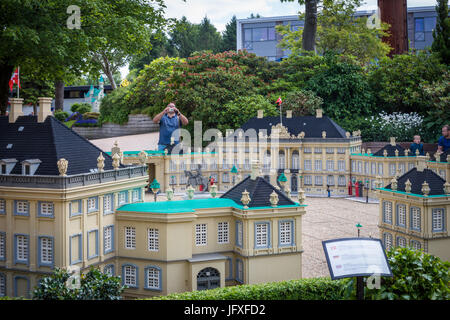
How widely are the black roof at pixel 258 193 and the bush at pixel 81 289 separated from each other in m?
13.3

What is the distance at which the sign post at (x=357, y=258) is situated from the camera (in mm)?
17422

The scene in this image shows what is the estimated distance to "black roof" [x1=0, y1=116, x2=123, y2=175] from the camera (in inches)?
1401

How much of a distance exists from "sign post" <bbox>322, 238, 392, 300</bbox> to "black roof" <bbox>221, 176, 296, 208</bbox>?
19.5 metres

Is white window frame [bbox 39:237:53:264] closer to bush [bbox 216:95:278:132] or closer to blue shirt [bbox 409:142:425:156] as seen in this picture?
blue shirt [bbox 409:142:425:156]

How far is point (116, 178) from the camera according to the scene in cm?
3812

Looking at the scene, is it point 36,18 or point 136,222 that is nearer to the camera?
point 136,222

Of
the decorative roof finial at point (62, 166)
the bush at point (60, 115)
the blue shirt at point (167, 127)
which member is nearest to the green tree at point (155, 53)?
the bush at point (60, 115)

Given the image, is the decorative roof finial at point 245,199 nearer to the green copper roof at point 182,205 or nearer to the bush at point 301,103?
the green copper roof at point 182,205

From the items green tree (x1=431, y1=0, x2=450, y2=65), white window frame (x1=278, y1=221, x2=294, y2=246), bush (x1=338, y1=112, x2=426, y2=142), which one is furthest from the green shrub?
white window frame (x1=278, y1=221, x2=294, y2=246)

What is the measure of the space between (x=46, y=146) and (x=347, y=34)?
7969 cm

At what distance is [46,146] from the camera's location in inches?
1432

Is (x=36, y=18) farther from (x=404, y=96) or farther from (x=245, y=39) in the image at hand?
(x=245, y=39)
